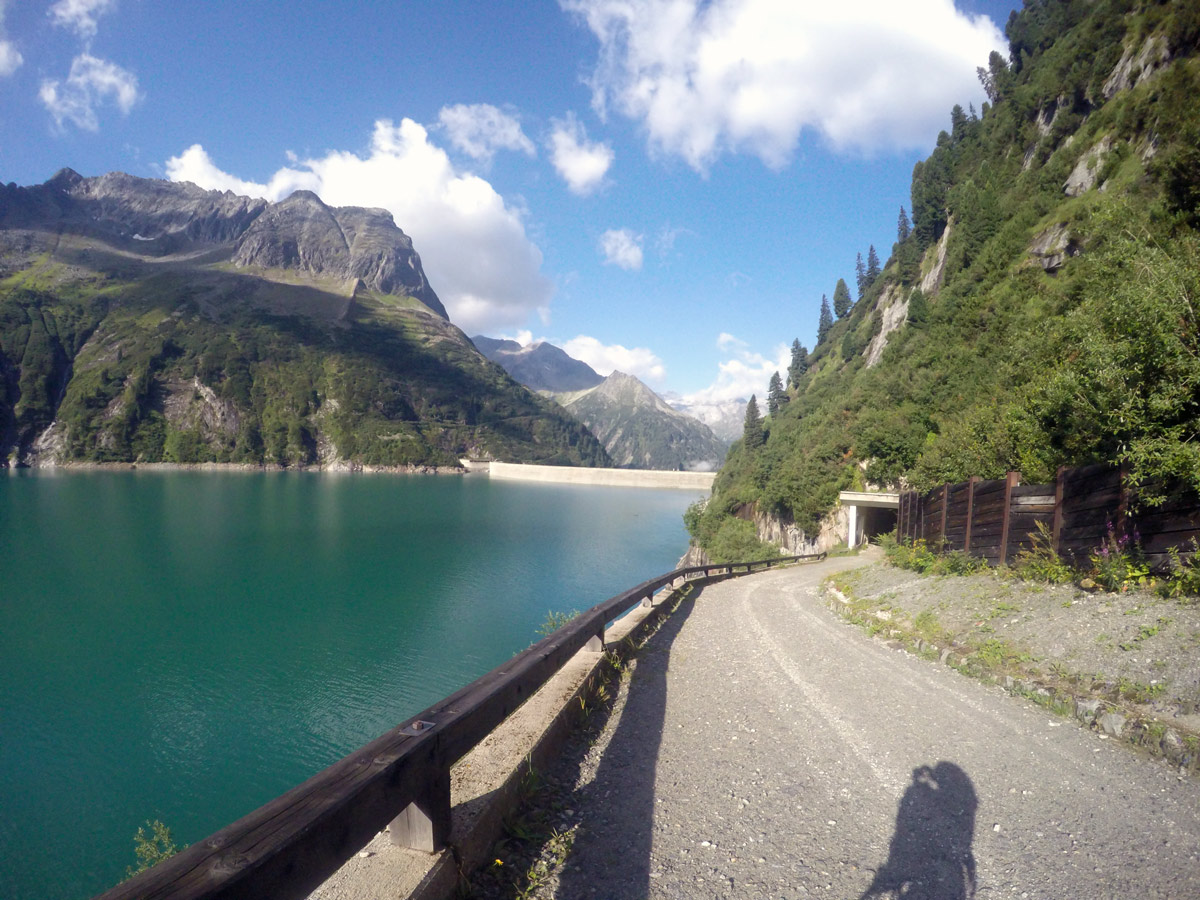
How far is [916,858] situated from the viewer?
147 inches

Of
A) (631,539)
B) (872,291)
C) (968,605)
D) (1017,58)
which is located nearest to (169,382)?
(631,539)

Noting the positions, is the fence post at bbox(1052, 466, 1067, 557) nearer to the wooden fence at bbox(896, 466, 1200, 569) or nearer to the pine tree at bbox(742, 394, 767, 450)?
the wooden fence at bbox(896, 466, 1200, 569)

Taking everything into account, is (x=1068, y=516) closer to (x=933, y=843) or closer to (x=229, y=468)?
(x=933, y=843)

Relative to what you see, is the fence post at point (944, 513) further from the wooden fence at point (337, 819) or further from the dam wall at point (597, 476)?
the dam wall at point (597, 476)

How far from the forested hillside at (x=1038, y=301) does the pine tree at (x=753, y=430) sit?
351 millimetres

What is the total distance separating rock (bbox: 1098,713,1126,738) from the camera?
5.46 m

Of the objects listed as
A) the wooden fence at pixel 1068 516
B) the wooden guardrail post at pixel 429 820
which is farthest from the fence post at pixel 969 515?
the wooden guardrail post at pixel 429 820

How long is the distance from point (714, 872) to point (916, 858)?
122 cm

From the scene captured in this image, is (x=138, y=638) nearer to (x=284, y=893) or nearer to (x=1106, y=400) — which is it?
(x=284, y=893)

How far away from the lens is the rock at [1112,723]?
546 cm

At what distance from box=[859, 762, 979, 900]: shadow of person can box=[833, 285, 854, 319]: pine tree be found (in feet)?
434

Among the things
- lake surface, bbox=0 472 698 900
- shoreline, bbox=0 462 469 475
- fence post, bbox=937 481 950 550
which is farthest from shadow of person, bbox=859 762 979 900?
shoreline, bbox=0 462 469 475

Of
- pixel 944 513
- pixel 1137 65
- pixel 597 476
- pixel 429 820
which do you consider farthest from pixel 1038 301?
pixel 597 476

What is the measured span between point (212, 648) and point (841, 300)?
12662 centimetres
